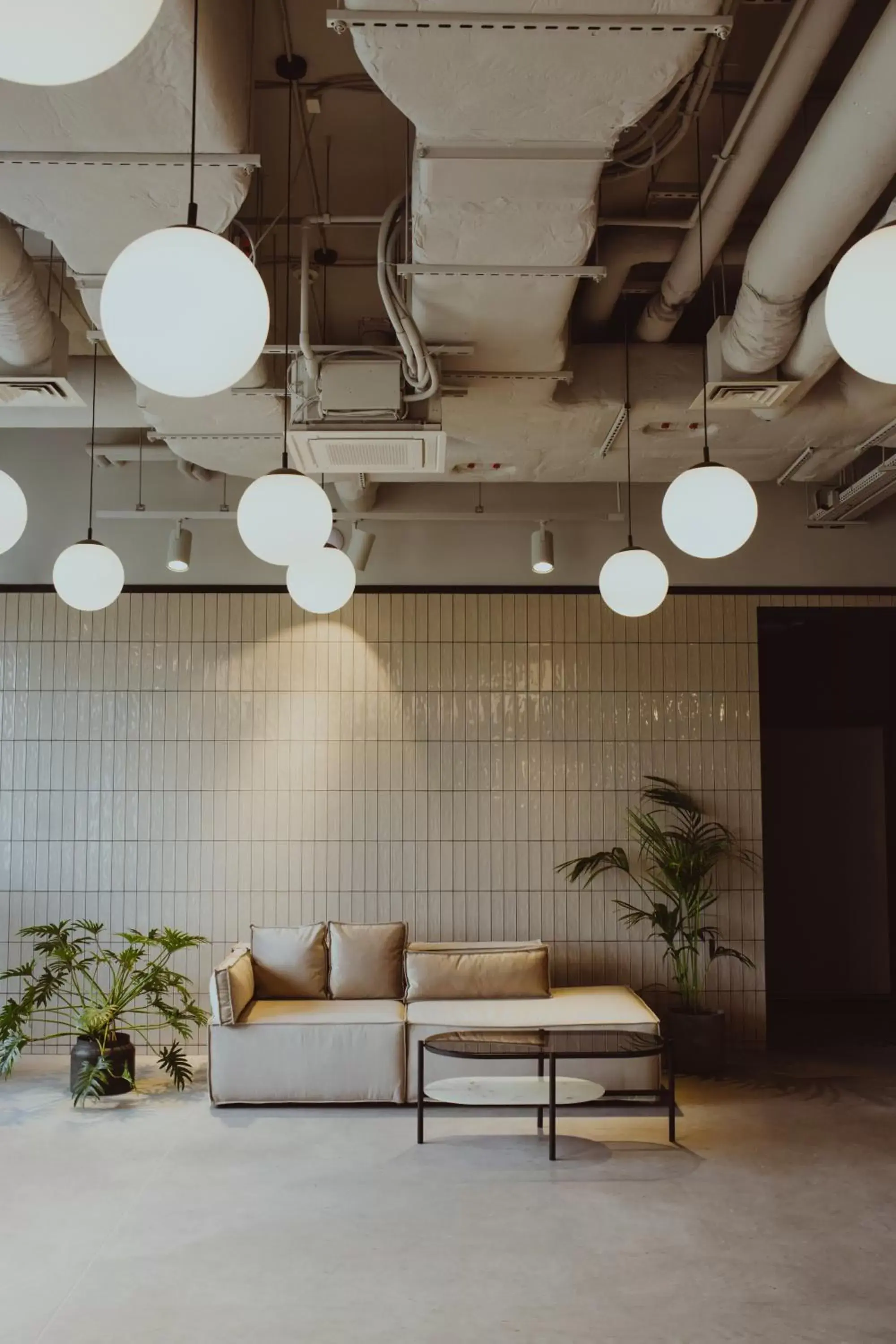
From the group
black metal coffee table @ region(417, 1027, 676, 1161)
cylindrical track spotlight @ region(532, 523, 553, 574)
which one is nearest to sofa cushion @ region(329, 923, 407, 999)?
black metal coffee table @ region(417, 1027, 676, 1161)

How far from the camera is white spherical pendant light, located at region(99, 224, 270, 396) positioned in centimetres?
171

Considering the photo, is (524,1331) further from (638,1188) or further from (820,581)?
(820,581)

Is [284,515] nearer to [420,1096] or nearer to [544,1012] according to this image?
[420,1096]

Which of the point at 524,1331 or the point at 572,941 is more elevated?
the point at 572,941

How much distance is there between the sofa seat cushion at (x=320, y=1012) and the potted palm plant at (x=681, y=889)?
1512mm

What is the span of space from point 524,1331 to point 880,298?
3027 millimetres

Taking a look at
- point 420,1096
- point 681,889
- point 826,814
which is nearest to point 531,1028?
point 420,1096

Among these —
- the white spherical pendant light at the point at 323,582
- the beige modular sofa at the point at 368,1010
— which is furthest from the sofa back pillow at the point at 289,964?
the white spherical pendant light at the point at 323,582

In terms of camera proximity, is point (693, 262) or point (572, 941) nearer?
point (693, 262)

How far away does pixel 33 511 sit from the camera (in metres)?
7.24

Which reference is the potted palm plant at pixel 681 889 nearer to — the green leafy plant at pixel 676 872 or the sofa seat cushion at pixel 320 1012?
the green leafy plant at pixel 676 872

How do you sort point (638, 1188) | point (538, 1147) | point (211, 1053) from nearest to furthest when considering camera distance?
point (638, 1188), point (538, 1147), point (211, 1053)

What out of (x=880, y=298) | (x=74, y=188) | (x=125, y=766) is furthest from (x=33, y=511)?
(x=880, y=298)

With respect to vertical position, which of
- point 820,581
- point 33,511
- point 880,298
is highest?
point 33,511
